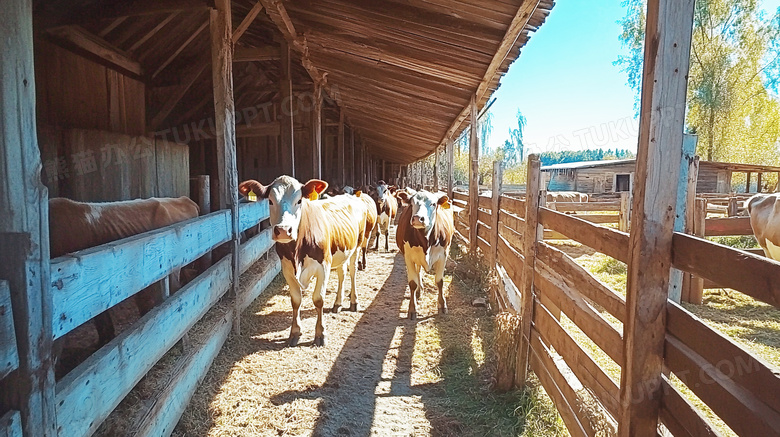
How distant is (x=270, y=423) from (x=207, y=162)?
1012 cm

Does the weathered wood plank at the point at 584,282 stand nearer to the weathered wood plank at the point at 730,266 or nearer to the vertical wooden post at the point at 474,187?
the weathered wood plank at the point at 730,266

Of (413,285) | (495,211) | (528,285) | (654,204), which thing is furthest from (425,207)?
(654,204)

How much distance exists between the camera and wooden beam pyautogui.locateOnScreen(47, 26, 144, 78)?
229 inches

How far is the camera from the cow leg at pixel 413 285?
17.4 ft

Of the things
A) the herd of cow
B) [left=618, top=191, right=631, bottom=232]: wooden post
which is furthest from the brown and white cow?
[left=618, top=191, right=631, bottom=232]: wooden post

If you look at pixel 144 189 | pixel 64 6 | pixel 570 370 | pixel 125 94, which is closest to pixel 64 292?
pixel 570 370

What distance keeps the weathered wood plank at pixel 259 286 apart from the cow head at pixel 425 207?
2.06 meters

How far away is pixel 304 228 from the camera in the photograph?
14.6ft

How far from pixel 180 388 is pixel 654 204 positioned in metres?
2.98

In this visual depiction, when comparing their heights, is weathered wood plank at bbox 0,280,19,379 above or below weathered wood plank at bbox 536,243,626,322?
above

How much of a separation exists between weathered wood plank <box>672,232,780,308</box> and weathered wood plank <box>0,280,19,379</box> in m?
2.07

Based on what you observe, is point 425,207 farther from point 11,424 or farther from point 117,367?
point 11,424

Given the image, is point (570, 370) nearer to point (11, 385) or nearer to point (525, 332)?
point (525, 332)

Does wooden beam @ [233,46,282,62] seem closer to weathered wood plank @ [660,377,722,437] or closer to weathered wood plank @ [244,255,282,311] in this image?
weathered wood plank @ [244,255,282,311]
